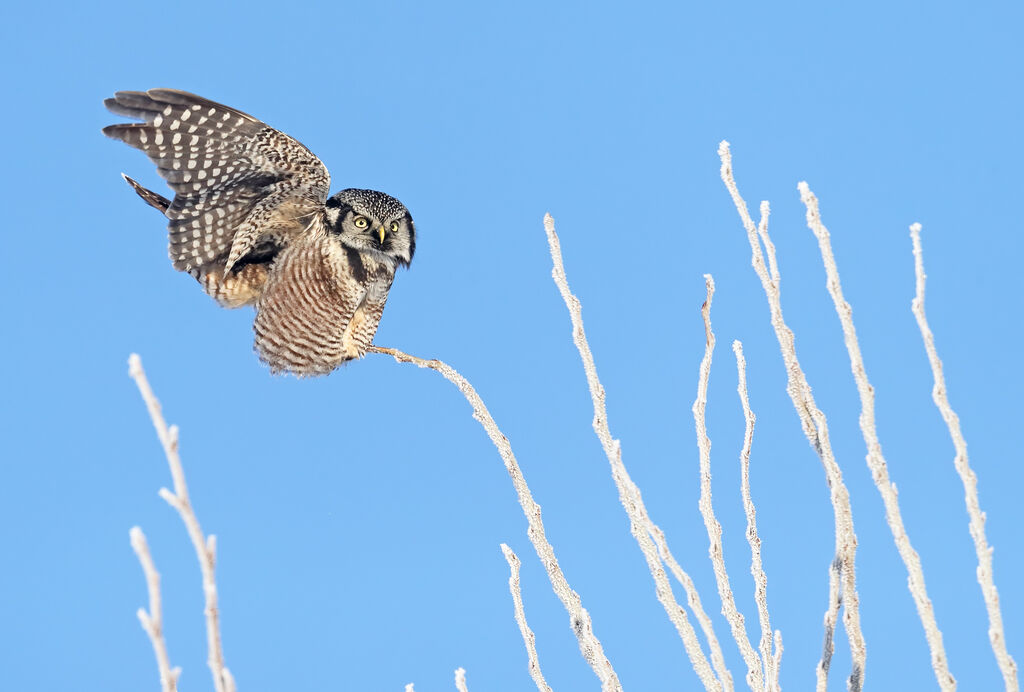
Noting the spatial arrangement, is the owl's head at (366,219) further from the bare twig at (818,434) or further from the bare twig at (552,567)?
the bare twig at (818,434)

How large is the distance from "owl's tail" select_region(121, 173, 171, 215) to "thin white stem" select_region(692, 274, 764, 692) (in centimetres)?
309

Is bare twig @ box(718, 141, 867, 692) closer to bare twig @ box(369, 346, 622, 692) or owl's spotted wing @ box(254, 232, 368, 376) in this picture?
bare twig @ box(369, 346, 622, 692)

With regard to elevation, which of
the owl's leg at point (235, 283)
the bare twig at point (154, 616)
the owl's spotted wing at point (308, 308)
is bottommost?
the bare twig at point (154, 616)

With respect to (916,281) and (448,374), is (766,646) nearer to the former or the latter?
(916,281)

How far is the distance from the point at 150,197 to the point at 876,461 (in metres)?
3.55

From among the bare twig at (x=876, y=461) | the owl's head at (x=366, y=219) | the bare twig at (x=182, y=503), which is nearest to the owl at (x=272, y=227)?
the owl's head at (x=366, y=219)

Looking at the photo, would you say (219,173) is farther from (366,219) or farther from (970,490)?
(970,490)

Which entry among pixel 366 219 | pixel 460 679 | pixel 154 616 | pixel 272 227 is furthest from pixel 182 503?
pixel 272 227

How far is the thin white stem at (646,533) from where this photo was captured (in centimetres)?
177

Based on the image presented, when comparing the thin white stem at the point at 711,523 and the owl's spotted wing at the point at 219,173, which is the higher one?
the owl's spotted wing at the point at 219,173

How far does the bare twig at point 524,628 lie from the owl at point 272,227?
2385mm

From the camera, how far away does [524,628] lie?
1879 millimetres

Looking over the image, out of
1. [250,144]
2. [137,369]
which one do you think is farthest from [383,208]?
[137,369]

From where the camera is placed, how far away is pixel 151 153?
405cm
